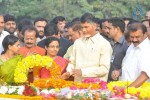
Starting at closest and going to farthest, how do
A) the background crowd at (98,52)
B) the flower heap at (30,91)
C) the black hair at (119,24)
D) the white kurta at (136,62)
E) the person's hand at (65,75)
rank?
1. the flower heap at (30,91)
2. the white kurta at (136,62)
3. the background crowd at (98,52)
4. the person's hand at (65,75)
5. the black hair at (119,24)

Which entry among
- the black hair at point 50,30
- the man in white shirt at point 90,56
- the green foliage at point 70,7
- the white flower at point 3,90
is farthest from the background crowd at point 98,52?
the green foliage at point 70,7

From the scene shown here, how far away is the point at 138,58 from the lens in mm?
9992

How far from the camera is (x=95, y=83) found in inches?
385

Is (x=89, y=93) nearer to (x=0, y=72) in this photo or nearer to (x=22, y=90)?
(x=22, y=90)

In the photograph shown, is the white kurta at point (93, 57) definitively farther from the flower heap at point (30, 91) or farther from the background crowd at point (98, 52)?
the flower heap at point (30, 91)

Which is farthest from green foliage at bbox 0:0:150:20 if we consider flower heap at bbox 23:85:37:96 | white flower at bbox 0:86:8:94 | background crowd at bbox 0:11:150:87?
flower heap at bbox 23:85:37:96

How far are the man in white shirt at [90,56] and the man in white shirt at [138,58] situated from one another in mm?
484

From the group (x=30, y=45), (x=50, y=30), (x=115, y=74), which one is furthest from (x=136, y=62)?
(x=50, y=30)

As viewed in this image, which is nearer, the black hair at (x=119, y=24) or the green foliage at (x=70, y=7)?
the black hair at (x=119, y=24)

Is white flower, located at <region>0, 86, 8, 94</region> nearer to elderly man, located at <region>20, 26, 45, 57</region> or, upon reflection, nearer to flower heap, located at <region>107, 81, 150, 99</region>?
elderly man, located at <region>20, 26, 45, 57</region>

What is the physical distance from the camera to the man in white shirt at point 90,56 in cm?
1046

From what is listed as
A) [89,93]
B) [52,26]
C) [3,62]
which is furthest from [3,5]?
[89,93]

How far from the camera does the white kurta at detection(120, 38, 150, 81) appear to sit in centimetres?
988

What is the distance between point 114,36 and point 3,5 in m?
14.2
